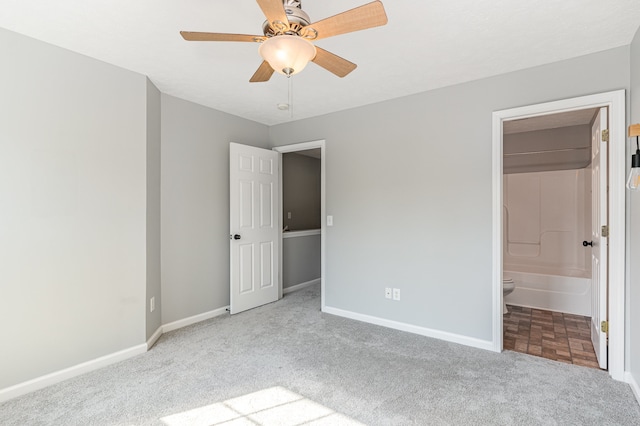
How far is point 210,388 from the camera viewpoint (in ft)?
7.16

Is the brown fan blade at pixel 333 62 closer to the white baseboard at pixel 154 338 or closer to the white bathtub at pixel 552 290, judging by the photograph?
the white baseboard at pixel 154 338

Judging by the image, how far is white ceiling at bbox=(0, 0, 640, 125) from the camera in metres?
1.82

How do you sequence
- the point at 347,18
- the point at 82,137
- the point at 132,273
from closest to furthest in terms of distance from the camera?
the point at 347,18 < the point at 82,137 < the point at 132,273

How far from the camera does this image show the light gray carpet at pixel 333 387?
1874mm

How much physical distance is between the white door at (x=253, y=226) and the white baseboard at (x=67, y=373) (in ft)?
3.91

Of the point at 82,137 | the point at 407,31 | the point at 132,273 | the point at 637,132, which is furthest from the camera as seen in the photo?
A: the point at 132,273

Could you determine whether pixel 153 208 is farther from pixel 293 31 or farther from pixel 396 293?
pixel 396 293

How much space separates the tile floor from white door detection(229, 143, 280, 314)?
107 inches

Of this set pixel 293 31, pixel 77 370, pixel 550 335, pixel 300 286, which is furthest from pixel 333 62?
pixel 300 286

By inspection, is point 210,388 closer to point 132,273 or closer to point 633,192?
point 132,273

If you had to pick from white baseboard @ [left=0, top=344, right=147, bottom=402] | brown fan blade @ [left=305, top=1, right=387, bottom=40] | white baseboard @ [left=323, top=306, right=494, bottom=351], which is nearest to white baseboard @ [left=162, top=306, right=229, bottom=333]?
white baseboard @ [left=0, top=344, right=147, bottom=402]

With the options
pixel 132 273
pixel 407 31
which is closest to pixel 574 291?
pixel 407 31

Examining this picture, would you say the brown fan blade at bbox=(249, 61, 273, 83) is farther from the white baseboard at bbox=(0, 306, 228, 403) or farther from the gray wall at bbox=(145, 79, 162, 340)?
the white baseboard at bbox=(0, 306, 228, 403)

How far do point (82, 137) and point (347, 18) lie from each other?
2209mm
